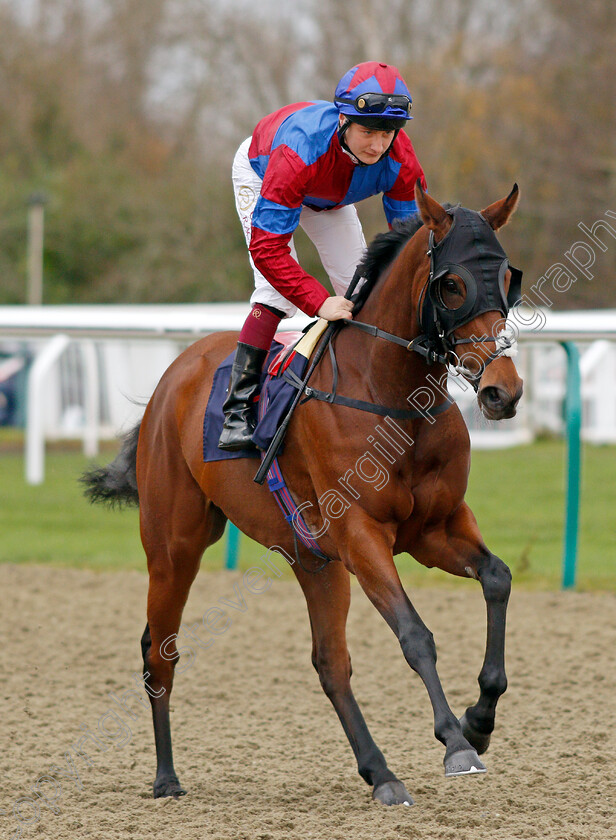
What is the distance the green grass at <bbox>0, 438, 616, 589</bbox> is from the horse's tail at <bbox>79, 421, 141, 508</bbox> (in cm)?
309

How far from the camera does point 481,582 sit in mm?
3238

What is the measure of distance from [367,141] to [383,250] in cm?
34

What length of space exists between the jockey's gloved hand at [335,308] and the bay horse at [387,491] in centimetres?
7

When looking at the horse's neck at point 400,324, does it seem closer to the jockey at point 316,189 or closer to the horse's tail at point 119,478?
the jockey at point 316,189

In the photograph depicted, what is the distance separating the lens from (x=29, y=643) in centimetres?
587

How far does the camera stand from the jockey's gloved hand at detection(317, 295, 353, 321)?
11.3 ft

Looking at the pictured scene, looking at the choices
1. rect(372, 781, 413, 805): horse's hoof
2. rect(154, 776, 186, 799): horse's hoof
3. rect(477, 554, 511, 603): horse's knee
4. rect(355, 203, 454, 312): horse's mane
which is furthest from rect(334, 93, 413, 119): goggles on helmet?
rect(154, 776, 186, 799): horse's hoof

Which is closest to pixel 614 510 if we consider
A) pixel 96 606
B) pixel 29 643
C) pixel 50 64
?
pixel 96 606

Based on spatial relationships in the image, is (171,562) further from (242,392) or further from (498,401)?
(498,401)

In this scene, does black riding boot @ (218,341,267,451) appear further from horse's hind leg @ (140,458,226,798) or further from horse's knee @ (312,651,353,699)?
horse's knee @ (312,651,353,699)

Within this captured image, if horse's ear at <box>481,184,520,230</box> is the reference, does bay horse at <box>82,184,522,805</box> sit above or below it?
below

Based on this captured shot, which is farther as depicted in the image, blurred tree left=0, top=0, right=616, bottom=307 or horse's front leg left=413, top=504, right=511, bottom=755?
blurred tree left=0, top=0, right=616, bottom=307

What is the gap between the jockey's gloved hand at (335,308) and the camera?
3.45 meters

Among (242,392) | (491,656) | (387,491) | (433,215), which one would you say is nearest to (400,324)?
(433,215)
